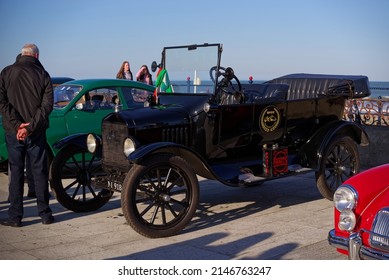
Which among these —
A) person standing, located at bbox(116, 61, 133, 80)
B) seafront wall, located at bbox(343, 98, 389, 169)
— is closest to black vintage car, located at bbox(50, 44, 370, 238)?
seafront wall, located at bbox(343, 98, 389, 169)

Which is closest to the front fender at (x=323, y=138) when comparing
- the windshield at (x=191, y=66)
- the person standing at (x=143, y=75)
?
Answer: the windshield at (x=191, y=66)

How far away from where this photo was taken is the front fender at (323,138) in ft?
23.6

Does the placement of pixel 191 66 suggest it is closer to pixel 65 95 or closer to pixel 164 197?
pixel 164 197

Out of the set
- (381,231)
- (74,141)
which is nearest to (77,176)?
(74,141)

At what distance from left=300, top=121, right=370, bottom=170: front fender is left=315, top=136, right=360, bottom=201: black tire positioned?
0.22 ft

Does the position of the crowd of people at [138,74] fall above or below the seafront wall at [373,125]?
above

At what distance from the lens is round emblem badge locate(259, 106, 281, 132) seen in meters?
6.99

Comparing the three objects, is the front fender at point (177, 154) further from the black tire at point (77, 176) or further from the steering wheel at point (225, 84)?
the black tire at point (77, 176)

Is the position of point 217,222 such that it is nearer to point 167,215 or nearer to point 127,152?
point 167,215

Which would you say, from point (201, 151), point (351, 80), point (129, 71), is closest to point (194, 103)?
Answer: point (201, 151)

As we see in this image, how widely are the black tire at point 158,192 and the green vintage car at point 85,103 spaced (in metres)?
2.85

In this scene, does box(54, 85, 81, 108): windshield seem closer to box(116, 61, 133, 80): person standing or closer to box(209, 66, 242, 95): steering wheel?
box(209, 66, 242, 95): steering wheel
